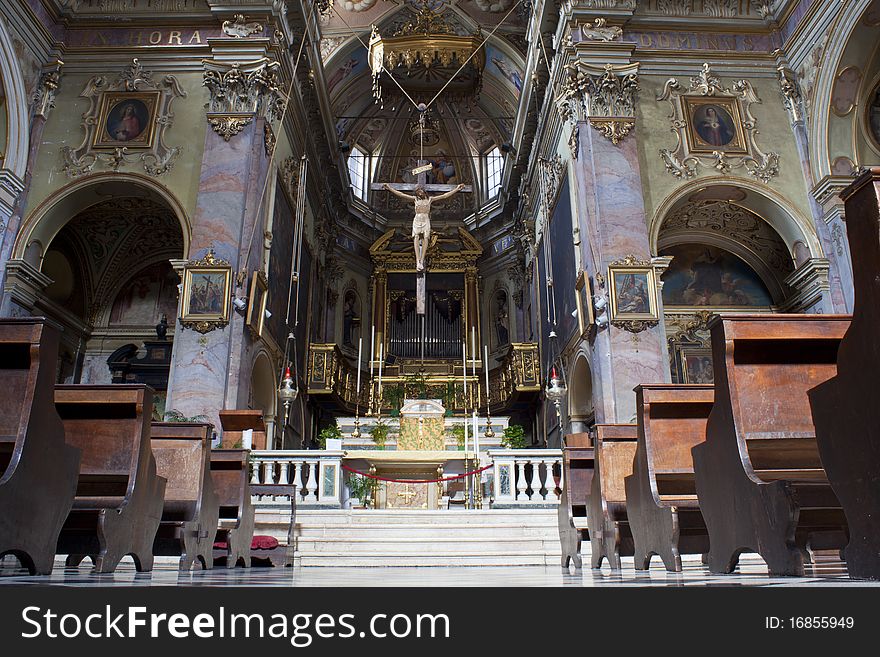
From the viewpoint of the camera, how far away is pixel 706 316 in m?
14.7

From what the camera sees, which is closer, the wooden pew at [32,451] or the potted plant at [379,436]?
the wooden pew at [32,451]

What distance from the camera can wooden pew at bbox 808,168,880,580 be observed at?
234 cm

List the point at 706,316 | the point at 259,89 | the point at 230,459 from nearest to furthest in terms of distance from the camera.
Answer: the point at 230,459 → the point at 259,89 → the point at 706,316

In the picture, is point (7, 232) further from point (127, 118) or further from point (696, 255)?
point (696, 255)

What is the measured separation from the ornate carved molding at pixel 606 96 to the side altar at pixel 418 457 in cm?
580

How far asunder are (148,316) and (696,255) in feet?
40.6

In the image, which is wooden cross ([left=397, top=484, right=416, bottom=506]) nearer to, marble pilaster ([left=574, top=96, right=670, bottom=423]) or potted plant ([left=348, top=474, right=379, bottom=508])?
potted plant ([left=348, top=474, right=379, bottom=508])

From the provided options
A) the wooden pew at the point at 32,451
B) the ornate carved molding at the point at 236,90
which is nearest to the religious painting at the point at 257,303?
the ornate carved molding at the point at 236,90

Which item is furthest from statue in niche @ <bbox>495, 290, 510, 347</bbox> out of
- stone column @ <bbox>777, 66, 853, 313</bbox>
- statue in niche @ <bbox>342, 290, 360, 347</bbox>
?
stone column @ <bbox>777, 66, 853, 313</bbox>

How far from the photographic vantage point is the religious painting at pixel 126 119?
506 inches

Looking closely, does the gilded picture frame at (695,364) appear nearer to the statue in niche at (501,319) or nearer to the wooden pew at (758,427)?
the statue in niche at (501,319)

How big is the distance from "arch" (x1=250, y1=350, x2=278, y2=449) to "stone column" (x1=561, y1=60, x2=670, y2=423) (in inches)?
234

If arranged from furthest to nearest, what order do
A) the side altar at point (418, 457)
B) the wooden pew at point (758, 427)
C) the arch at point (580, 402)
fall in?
the arch at point (580, 402), the side altar at point (418, 457), the wooden pew at point (758, 427)
